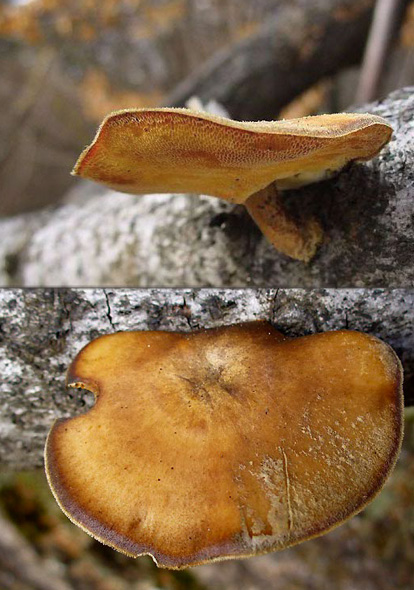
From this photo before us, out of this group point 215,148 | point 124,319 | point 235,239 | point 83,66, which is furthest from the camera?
point 83,66

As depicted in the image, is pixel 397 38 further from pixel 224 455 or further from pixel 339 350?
pixel 224 455

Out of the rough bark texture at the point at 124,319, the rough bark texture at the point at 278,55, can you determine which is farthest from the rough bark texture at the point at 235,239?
the rough bark texture at the point at 278,55

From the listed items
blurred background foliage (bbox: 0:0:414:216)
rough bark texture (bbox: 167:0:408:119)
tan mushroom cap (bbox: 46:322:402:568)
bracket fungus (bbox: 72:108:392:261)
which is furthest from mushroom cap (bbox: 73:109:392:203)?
blurred background foliage (bbox: 0:0:414:216)

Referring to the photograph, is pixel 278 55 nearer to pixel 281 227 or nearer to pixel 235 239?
pixel 235 239

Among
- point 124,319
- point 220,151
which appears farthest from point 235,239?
point 220,151

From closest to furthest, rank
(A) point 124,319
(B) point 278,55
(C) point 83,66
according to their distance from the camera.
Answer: (A) point 124,319 < (B) point 278,55 < (C) point 83,66

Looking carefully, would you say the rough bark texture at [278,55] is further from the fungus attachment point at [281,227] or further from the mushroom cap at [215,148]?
the mushroom cap at [215,148]

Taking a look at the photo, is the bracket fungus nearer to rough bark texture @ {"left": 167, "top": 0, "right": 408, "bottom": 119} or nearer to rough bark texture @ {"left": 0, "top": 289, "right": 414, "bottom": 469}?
rough bark texture @ {"left": 0, "top": 289, "right": 414, "bottom": 469}
